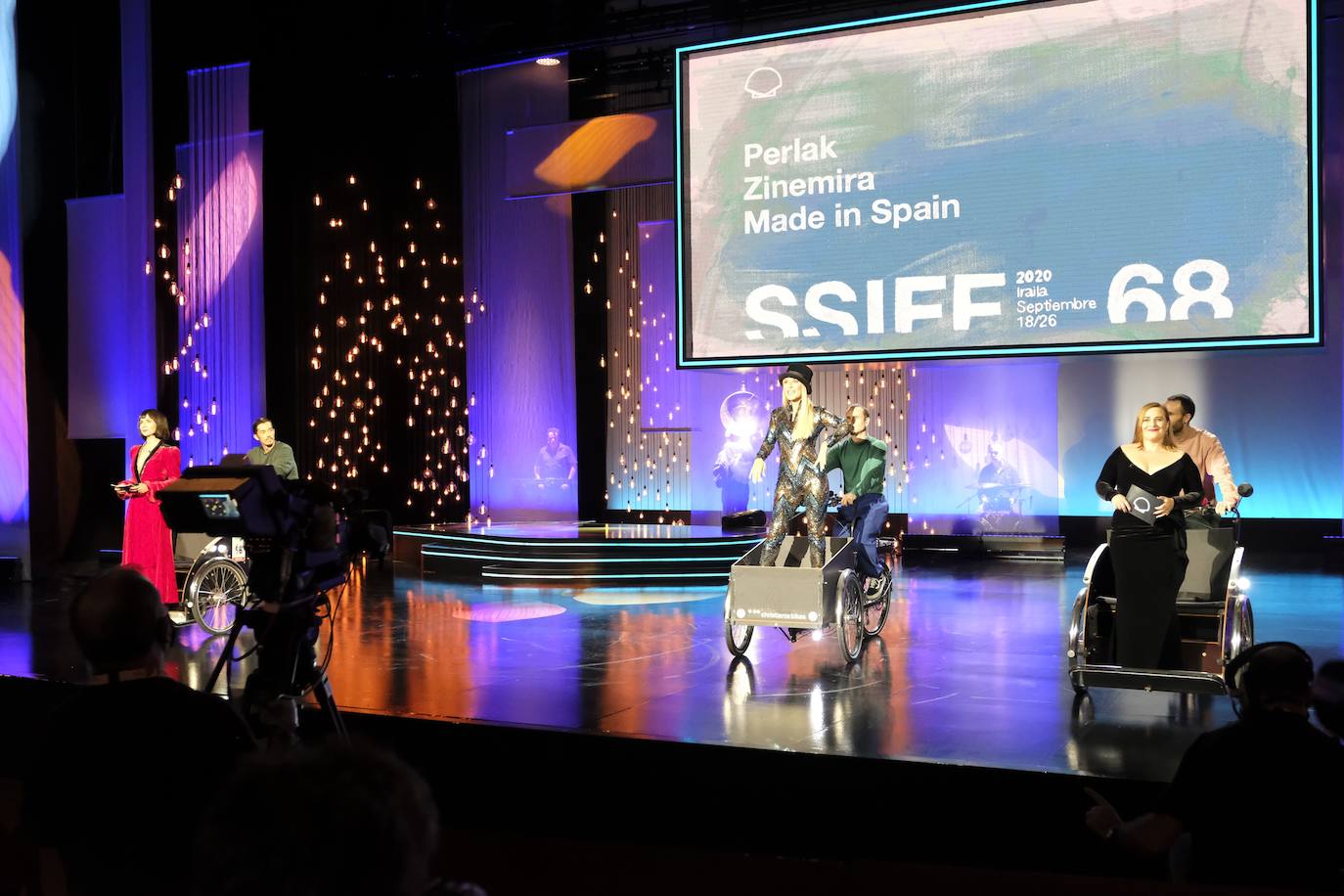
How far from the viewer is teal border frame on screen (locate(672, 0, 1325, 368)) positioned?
23.1 ft

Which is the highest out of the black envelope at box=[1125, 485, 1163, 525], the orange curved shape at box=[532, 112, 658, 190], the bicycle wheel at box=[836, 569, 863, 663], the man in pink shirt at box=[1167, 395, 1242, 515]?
the orange curved shape at box=[532, 112, 658, 190]

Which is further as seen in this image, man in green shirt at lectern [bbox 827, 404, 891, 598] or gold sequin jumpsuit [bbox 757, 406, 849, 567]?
man in green shirt at lectern [bbox 827, 404, 891, 598]

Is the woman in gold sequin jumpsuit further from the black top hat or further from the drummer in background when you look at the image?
the drummer in background

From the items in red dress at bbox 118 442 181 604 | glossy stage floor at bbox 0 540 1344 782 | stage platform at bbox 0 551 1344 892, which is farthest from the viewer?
red dress at bbox 118 442 181 604

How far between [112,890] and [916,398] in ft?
36.7

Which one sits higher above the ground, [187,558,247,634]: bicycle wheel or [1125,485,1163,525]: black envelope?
[1125,485,1163,525]: black envelope

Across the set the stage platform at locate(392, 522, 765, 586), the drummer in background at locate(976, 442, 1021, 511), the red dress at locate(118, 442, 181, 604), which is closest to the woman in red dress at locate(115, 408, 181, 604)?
the red dress at locate(118, 442, 181, 604)

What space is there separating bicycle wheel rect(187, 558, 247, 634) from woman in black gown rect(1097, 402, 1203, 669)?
4902 mm

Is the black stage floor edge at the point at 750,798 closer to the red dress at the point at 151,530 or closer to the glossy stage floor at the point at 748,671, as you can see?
Answer: the glossy stage floor at the point at 748,671

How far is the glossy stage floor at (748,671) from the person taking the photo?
4320mm

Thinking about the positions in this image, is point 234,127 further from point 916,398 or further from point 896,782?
point 896,782

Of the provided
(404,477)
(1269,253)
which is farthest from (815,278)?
(404,477)

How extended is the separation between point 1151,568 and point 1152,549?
0.27 ft

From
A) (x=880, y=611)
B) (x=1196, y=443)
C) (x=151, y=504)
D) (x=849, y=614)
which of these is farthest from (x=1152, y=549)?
(x=151, y=504)
